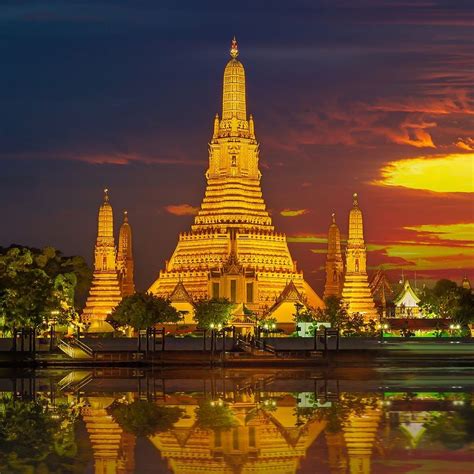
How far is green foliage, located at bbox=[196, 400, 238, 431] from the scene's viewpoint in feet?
127

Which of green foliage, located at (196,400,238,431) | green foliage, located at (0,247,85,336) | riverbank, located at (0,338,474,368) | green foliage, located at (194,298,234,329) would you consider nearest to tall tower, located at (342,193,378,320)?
green foliage, located at (194,298,234,329)

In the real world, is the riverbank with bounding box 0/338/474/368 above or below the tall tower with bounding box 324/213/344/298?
below

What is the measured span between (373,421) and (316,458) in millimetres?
7355

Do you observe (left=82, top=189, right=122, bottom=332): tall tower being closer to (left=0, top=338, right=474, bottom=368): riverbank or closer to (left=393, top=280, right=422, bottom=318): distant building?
(left=393, top=280, right=422, bottom=318): distant building

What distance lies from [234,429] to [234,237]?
89.2 metres

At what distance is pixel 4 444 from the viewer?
34531mm

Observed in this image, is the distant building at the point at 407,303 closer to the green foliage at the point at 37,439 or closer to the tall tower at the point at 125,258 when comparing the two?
the tall tower at the point at 125,258

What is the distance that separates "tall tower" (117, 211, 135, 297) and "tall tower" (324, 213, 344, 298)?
18.8 metres

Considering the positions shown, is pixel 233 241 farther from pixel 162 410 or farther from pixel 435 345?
pixel 162 410

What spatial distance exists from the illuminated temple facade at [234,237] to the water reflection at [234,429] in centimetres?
7011

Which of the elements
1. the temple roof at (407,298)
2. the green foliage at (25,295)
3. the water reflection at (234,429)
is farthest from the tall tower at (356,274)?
the water reflection at (234,429)

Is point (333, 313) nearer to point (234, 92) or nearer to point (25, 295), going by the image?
point (234, 92)

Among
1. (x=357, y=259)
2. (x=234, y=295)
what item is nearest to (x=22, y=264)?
(x=234, y=295)

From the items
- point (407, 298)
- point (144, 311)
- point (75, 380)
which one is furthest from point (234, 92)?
point (75, 380)
